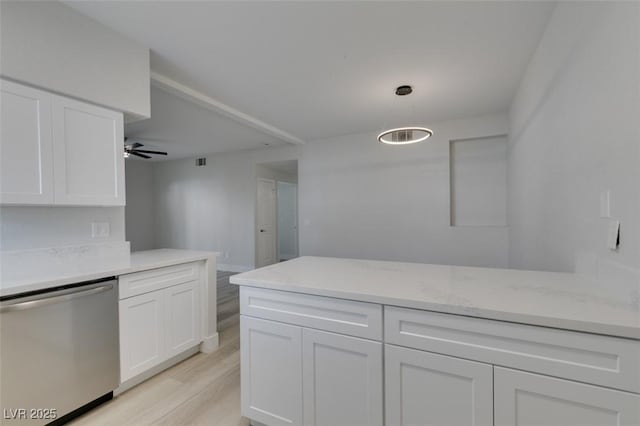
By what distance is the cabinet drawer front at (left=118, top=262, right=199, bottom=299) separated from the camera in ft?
6.40

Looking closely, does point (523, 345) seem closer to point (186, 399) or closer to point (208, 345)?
point (186, 399)

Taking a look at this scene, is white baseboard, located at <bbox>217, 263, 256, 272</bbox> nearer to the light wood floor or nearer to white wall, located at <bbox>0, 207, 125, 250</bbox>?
the light wood floor

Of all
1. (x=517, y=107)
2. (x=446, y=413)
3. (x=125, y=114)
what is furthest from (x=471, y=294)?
(x=517, y=107)

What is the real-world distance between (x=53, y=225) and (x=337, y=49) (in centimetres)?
262

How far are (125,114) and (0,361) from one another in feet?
5.86

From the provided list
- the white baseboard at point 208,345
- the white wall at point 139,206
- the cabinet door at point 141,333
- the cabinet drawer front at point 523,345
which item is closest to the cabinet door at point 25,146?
the cabinet door at point 141,333

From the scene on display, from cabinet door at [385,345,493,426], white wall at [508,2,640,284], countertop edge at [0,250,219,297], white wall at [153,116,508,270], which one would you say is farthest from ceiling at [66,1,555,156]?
cabinet door at [385,345,493,426]

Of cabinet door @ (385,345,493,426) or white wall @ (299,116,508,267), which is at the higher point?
white wall @ (299,116,508,267)

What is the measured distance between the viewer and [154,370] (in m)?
2.17

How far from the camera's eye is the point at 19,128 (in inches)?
66.4

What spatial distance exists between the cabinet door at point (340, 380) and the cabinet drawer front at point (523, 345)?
6.8 inches

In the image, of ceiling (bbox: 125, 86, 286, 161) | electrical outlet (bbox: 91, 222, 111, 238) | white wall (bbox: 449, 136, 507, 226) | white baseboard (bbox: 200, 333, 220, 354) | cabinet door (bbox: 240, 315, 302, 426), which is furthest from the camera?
white wall (bbox: 449, 136, 507, 226)

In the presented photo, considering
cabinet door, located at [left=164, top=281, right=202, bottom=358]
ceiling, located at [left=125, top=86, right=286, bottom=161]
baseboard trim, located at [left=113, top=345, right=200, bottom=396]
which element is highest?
ceiling, located at [left=125, top=86, right=286, bottom=161]

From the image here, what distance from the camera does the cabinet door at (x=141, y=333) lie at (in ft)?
6.35
